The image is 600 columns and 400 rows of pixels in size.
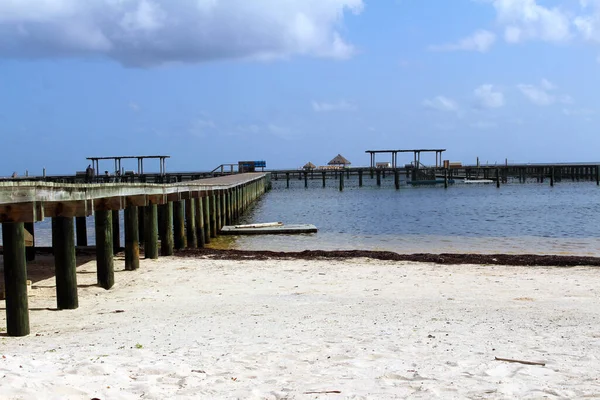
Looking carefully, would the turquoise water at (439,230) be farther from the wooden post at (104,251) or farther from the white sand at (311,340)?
the wooden post at (104,251)

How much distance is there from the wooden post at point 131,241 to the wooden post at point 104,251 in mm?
1929

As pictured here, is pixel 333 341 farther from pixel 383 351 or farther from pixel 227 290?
pixel 227 290

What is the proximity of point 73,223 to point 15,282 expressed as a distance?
388cm

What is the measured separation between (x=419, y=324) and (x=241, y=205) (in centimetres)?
2884

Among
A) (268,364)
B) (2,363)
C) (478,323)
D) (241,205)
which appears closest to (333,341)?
(268,364)

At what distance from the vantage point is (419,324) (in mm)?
7344

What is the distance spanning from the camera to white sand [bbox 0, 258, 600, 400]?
5.03 metres

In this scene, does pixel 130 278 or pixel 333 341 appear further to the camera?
pixel 130 278

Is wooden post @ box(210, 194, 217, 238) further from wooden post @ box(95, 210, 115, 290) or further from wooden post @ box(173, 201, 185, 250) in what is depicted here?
wooden post @ box(95, 210, 115, 290)

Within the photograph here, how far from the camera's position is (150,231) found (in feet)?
45.2

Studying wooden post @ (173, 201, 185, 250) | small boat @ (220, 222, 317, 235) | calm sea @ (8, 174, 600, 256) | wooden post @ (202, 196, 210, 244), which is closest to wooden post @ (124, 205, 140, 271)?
wooden post @ (173, 201, 185, 250)

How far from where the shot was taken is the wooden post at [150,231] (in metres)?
13.7

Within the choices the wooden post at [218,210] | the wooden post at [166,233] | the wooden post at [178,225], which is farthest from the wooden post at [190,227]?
the wooden post at [218,210]

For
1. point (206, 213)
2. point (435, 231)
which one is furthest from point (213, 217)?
point (435, 231)
